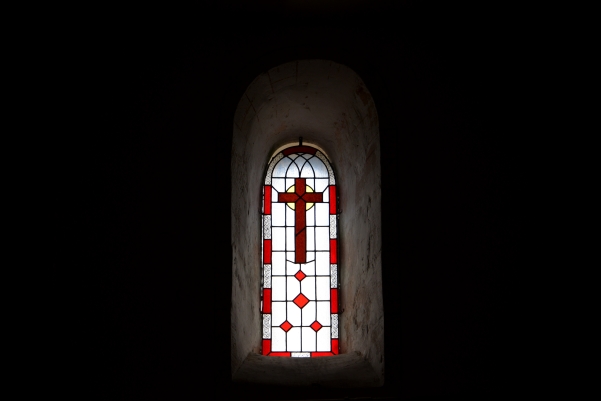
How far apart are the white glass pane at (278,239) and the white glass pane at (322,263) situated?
30 centimetres

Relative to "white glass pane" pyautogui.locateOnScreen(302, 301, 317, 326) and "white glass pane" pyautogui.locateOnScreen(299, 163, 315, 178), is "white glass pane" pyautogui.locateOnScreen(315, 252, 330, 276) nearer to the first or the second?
"white glass pane" pyautogui.locateOnScreen(302, 301, 317, 326)

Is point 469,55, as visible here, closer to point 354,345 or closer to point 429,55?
point 429,55

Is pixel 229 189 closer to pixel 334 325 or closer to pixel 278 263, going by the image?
pixel 278 263

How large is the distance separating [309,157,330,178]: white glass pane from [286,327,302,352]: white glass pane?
1352 mm

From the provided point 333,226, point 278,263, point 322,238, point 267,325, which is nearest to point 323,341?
point 267,325

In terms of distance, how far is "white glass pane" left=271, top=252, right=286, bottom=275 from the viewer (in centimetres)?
547

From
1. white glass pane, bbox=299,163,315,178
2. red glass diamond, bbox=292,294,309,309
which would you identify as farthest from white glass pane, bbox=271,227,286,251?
white glass pane, bbox=299,163,315,178

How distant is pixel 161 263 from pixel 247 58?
139 cm

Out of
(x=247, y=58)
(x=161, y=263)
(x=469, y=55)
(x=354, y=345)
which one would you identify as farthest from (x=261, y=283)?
(x=469, y=55)

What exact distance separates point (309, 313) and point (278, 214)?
34.6 inches

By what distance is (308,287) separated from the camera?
214 inches

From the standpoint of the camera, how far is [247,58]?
4102 mm

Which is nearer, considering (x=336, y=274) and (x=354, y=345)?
(x=354, y=345)

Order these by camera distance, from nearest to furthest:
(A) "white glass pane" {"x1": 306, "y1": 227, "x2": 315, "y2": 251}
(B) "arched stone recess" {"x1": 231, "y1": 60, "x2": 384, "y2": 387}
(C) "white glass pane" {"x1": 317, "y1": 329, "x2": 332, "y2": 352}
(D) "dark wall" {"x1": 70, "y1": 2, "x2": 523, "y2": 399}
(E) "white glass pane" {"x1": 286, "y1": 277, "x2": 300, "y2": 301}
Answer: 1. (D) "dark wall" {"x1": 70, "y1": 2, "x2": 523, "y2": 399}
2. (B) "arched stone recess" {"x1": 231, "y1": 60, "x2": 384, "y2": 387}
3. (C) "white glass pane" {"x1": 317, "y1": 329, "x2": 332, "y2": 352}
4. (E) "white glass pane" {"x1": 286, "y1": 277, "x2": 300, "y2": 301}
5. (A) "white glass pane" {"x1": 306, "y1": 227, "x2": 315, "y2": 251}
